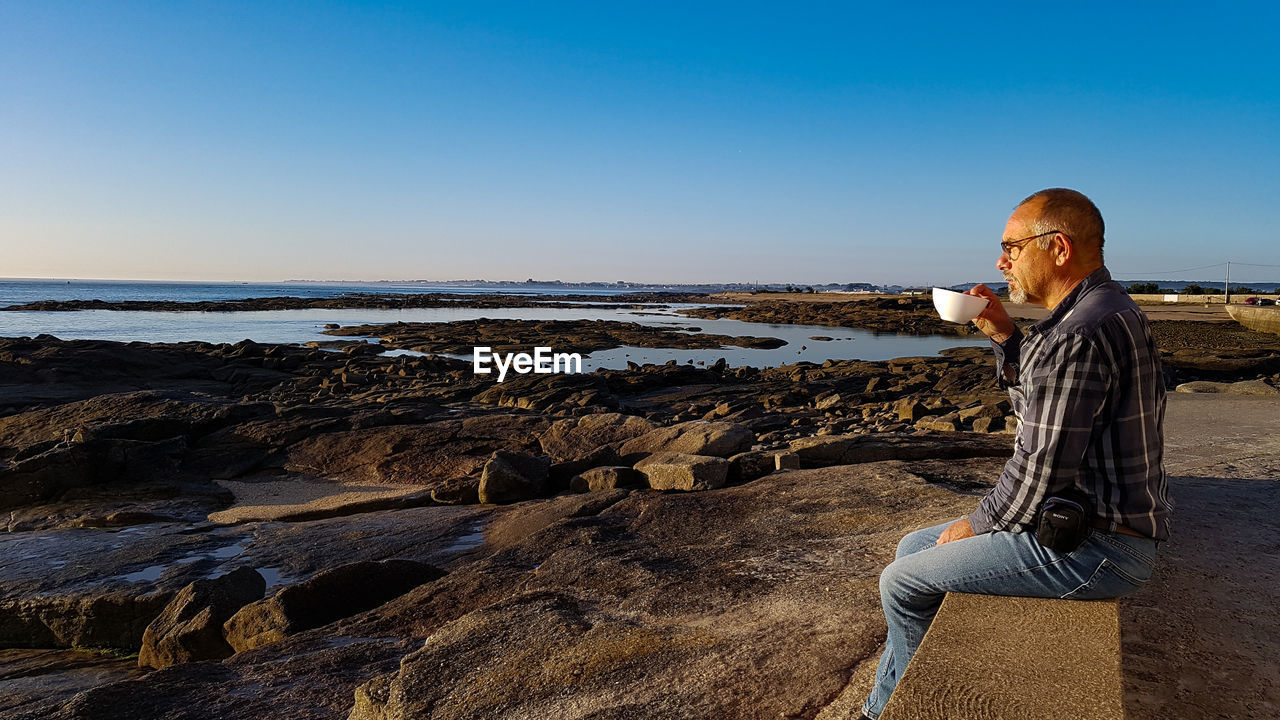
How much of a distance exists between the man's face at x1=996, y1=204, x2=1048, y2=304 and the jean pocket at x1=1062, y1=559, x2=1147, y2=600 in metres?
0.92

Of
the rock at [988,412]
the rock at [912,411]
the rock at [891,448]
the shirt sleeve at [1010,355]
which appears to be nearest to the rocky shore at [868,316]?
the rock at [912,411]

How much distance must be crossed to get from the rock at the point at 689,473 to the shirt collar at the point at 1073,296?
5.01m

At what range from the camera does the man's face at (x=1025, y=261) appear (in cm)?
257

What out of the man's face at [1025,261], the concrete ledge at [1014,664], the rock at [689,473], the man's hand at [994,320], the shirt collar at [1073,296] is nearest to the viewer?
the concrete ledge at [1014,664]

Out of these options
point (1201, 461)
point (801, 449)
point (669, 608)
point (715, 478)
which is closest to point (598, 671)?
point (669, 608)

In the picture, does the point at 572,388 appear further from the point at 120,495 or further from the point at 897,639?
the point at 897,639

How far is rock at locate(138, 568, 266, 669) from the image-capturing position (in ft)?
16.9

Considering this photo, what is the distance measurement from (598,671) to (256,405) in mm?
11811

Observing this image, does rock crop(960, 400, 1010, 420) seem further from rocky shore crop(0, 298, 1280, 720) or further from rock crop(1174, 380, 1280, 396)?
rock crop(1174, 380, 1280, 396)

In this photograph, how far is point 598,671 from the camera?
11.5ft

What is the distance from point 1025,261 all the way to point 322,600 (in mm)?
4882

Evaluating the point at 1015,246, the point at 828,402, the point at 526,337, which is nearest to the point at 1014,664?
the point at 1015,246

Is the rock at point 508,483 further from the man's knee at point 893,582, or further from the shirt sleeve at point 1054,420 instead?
the shirt sleeve at point 1054,420

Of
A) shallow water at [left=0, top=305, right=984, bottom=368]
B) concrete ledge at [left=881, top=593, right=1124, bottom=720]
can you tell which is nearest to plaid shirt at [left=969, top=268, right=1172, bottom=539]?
concrete ledge at [left=881, top=593, right=1124, bottom=720]
